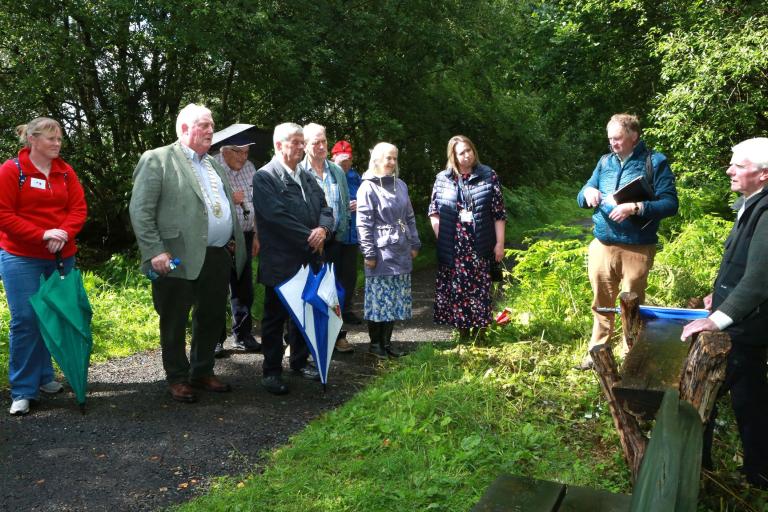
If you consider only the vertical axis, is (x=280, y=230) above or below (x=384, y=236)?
above

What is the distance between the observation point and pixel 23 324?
16.1ft

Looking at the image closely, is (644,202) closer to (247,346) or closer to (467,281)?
(467,281)

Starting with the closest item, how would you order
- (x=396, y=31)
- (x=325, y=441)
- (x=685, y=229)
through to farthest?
1. (x=325, y=441)
2. (x=685, y=229)
3. (x=396, y=31)

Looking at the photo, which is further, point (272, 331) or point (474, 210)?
point (474, 210)

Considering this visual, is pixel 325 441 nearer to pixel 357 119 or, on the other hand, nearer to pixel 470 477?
pixel 470 477

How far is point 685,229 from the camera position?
920 centimetres

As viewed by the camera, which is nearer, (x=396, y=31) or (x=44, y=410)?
(x=44, y=410)

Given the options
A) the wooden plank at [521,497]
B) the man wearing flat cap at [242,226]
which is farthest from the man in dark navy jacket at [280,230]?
the wooden plank at [521,497]

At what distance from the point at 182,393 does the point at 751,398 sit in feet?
11.9

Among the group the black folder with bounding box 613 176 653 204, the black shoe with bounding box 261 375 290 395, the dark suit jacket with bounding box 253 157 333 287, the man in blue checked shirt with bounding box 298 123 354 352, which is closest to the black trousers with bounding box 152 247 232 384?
the dark suit jacket with bounding box 253 157 333 287

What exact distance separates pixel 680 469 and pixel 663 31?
1189cm

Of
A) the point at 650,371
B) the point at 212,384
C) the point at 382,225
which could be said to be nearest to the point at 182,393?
the point at 212,384

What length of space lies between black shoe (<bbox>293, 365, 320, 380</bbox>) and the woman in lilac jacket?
0.73 meters

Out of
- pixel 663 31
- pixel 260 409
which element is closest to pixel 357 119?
pixel 663 31
